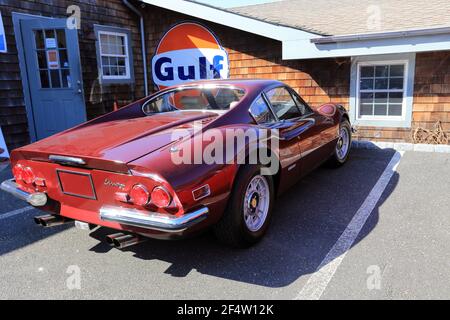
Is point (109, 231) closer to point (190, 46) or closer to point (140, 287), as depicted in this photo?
point (140, 287)

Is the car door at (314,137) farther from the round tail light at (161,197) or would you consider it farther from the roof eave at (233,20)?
the roof eave at (233,20)

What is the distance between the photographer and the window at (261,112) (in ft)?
11.6

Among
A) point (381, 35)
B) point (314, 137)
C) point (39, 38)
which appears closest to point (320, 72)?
point (381, 35)

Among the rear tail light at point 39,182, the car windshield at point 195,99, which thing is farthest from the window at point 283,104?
the rear tail light at point 39,182

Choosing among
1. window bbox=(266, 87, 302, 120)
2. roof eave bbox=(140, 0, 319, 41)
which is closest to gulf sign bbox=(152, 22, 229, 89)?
roof eave bbox=(140, 0, 319, 41)

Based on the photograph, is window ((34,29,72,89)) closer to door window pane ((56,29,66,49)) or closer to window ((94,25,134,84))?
door window pane ((56,29,66,49))

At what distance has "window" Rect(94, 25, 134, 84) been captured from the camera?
8.57 meters

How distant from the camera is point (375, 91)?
23.7 ft

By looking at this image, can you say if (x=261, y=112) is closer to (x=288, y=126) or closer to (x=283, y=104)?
(x=288, y=126)

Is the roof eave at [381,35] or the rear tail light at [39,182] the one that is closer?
the rear tail light at [39,182]

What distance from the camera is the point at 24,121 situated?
23.9ft

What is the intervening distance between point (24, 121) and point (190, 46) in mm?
3971

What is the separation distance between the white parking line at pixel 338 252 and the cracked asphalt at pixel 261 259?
0.04 metres

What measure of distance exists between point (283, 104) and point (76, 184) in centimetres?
235
